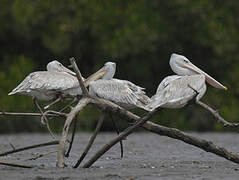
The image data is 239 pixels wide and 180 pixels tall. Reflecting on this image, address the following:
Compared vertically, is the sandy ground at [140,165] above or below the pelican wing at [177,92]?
below

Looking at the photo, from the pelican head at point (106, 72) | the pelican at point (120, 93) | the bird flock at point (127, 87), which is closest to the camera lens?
the bird flock at point (127, 87)

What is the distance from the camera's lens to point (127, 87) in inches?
360

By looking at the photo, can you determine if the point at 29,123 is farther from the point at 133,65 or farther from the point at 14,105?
the point at 133,65

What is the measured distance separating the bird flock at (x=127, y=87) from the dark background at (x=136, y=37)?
10.9m

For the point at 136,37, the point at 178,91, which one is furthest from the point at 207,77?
the point at 136,37

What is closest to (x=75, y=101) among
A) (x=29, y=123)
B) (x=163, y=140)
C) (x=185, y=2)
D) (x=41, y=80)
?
(x=41, y=80)

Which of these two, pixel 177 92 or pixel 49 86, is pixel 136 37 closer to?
pixel 49 86

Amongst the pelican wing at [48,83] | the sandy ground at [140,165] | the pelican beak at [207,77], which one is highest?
the pelican wing at [48,83]

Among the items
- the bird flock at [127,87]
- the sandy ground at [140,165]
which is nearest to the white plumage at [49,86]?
the bird flock at [127,87]

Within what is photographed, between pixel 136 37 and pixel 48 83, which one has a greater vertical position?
pixel 48 83

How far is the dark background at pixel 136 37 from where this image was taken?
69.4 ft

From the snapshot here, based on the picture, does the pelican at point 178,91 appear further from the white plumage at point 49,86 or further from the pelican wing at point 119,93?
the white plumage at point 49,86

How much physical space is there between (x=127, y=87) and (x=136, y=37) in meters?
12.0

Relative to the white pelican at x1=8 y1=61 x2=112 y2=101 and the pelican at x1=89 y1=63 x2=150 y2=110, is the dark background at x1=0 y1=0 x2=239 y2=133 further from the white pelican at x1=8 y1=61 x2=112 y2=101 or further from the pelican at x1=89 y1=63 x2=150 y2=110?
the pelican at x1=89 y1=63 x2=150 y2=110
